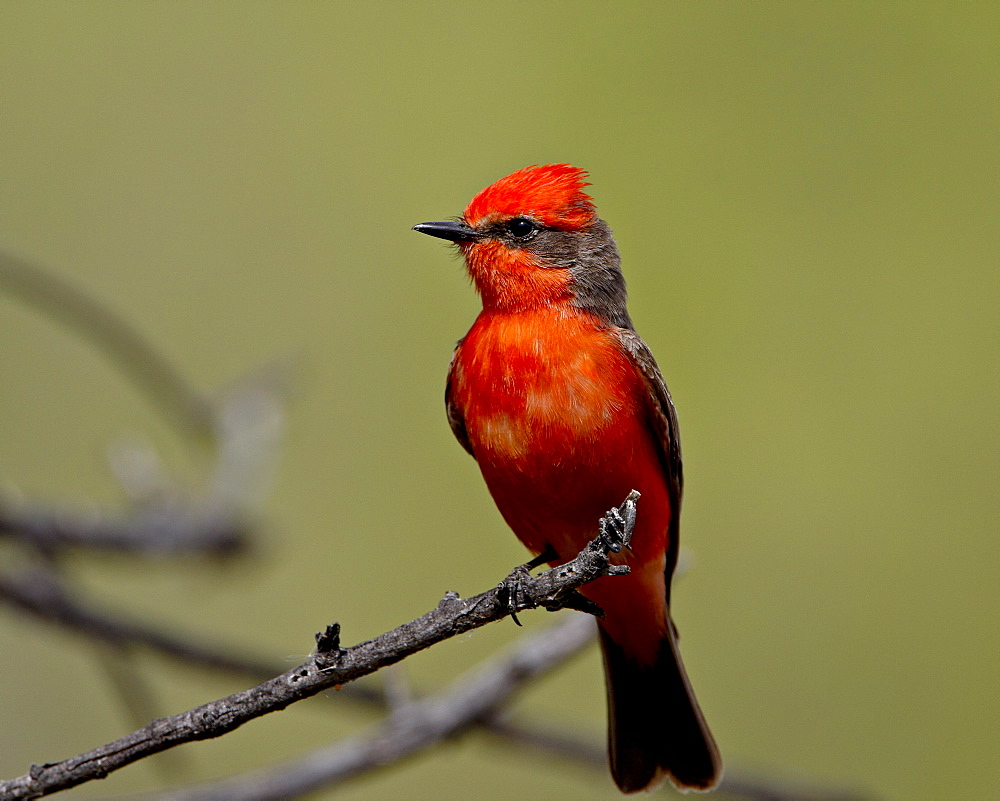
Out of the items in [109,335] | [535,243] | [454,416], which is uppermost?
[109,335]

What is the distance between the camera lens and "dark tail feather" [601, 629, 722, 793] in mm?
4160

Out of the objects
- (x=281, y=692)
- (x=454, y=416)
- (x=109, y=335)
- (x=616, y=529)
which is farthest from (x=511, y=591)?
(x=109, y=335)

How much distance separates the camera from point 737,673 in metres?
7.38

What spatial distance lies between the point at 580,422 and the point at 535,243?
81 cm

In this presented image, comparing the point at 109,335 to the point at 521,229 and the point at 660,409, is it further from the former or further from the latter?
the point at 660,409

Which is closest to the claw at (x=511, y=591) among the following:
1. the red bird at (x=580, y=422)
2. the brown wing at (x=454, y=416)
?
the red bird at (x=580, y=422)

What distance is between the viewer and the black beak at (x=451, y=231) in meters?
3.86

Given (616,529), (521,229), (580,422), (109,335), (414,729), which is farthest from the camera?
(109,335)

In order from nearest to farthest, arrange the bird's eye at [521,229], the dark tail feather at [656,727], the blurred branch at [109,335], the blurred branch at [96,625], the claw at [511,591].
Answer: the claw at [511,591] < the bird's eye at [521,229] < the dark tail feather at [656,727] < the blurred branch at [96,625] < the blurred branch at [109,335]

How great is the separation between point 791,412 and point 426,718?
14.3ft

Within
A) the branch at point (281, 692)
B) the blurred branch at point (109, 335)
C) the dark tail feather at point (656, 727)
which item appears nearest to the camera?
the branch at point (281, 692)

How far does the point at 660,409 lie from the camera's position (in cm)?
370

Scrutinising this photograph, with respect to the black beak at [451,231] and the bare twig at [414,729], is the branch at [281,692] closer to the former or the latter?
the black beak at [451,231]

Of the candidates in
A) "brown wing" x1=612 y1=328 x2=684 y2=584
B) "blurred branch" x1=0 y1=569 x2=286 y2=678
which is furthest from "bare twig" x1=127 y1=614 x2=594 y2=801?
"brown wing" x1=612 y1=328 x2=684 y2=584
